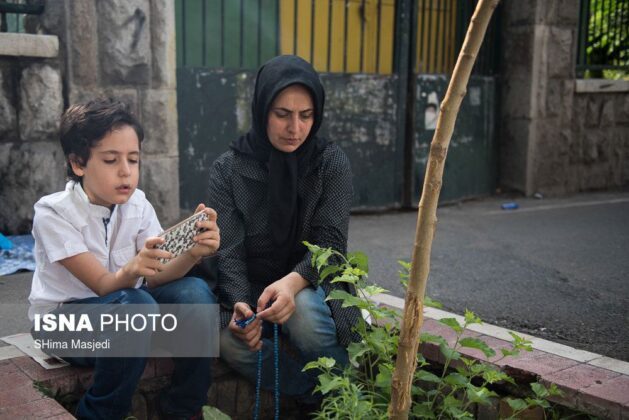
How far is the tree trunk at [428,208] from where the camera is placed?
174 centimetres

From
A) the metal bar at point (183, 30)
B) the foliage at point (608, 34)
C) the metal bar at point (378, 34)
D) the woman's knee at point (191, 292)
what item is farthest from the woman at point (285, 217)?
the foliage at point (608, 34)

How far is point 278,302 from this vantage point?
255cm

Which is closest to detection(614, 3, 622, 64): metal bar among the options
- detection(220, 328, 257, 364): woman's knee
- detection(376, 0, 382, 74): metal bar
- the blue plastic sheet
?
detection(376, 0, 382, 74): metal bar

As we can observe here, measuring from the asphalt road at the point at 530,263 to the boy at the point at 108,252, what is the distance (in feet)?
5.16

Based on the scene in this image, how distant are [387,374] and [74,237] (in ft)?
3.66

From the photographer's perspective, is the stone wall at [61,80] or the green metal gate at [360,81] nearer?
the stone wall at [61,80]

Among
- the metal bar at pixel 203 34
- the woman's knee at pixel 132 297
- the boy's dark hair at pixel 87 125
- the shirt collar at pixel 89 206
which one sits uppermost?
the metal bar at pixel 203 34

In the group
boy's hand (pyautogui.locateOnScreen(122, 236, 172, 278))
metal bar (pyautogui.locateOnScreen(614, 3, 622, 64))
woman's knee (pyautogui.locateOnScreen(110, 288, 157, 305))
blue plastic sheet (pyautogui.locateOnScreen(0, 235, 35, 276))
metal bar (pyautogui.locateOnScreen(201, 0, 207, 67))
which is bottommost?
blue plastic sheet (pyautogui.locateOnScreen(0, 235, 35, 276))

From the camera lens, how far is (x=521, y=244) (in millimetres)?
5199

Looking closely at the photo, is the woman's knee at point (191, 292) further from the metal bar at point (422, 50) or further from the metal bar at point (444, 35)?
the metal bar at point (444, 35)

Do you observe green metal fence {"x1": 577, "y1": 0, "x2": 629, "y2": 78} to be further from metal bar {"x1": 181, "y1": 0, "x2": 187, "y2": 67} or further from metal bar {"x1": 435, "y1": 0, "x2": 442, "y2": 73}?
metal bar {"x1": 181, "y1": 0, "x2": 187, "y2": 67}

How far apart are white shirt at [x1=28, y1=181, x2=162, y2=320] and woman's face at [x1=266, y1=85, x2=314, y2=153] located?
587 millimetres

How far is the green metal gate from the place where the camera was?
5293mm

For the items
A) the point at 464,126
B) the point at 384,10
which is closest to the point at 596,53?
the point at 464,126
